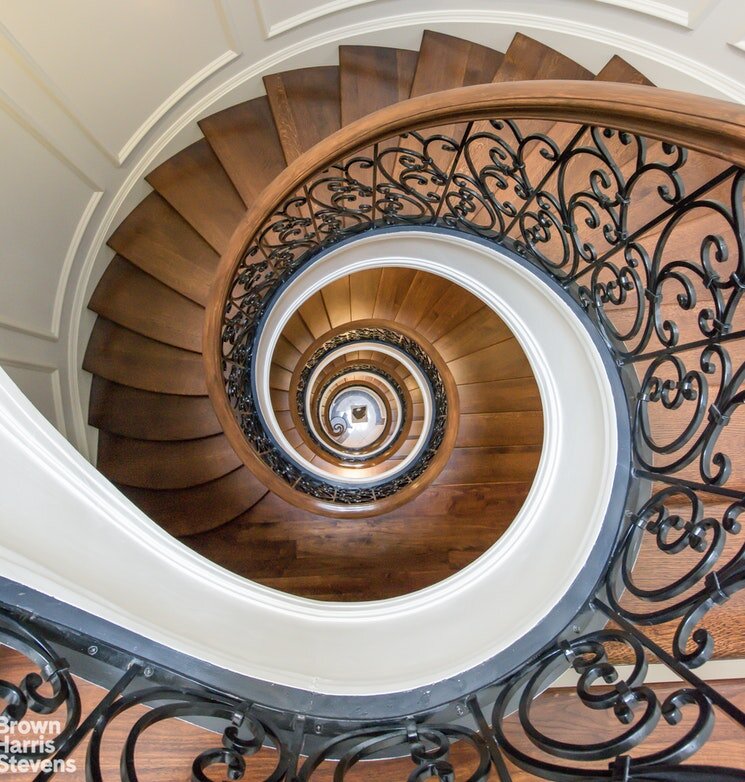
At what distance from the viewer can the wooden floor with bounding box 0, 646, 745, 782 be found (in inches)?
45.6

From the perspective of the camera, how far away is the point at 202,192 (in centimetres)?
371

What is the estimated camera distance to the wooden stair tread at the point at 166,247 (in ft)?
11.8

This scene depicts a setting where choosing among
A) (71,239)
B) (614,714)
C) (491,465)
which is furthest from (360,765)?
(491,465)

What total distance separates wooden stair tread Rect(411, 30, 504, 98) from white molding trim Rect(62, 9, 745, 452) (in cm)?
14

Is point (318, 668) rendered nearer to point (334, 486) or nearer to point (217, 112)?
point (334, 486)

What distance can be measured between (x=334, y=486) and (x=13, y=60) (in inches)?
150

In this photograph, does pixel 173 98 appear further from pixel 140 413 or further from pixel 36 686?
pixel 36 686

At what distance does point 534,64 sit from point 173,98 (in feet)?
8.18

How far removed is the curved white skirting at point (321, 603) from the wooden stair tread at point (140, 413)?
2.46 m

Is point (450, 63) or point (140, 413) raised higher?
point (450, 63)

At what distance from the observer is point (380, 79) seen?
3.69 meters

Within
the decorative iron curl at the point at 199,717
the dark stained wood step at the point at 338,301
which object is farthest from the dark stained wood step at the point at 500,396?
the decorative iron curl at the point at 199,717

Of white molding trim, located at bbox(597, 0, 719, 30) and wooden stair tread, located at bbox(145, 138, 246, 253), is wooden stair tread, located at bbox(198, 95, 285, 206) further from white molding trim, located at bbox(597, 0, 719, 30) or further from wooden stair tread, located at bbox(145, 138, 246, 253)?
white molding trim, located at bbox(597, 0, 719, 30)

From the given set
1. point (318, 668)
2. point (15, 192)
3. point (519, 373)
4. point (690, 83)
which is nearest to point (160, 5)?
point (15, 192)
